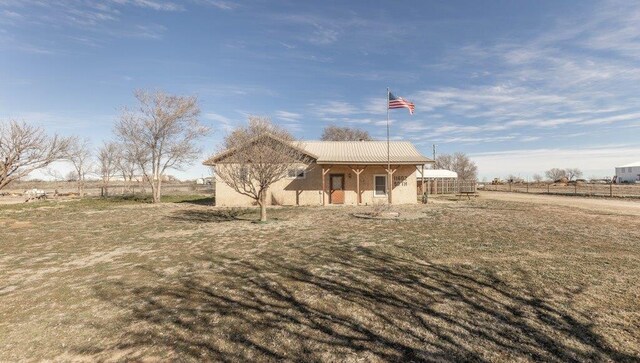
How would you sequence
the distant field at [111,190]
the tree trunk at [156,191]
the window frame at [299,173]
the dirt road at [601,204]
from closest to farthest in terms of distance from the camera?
1. the dirt road at [601,204]
2. the window frame at [299,173]
3. the tree trunk at [156,191]
4. the distant field at [111,190]

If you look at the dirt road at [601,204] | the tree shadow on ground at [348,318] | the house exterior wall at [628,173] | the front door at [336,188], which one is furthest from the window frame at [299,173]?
the house exterior wall at [628,173]

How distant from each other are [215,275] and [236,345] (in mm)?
2925

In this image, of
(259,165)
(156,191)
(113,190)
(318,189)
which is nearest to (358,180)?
(318,189)

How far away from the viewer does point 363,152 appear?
24.0m

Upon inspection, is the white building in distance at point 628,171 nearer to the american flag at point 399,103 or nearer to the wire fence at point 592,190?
the wire fence at point 592,190

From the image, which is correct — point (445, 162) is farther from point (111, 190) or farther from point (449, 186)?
point (111, 190)

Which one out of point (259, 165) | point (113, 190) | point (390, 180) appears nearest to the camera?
point (259, 165)

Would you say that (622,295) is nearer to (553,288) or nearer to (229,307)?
(553,288)

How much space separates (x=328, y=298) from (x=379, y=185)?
17959 mm

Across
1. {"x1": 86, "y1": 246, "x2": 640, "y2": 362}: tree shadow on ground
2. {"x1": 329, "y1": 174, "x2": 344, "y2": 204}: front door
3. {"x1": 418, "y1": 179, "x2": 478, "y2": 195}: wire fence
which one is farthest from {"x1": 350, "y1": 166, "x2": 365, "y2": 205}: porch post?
{"x1": 418, "y1": 179, "x2": 478, "y2": 195}: wire fence

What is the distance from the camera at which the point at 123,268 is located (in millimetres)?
7074

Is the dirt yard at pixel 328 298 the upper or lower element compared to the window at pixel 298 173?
lower

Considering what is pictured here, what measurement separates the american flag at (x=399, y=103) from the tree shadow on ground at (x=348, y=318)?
609 inches

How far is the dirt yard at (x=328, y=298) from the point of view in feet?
11.8
